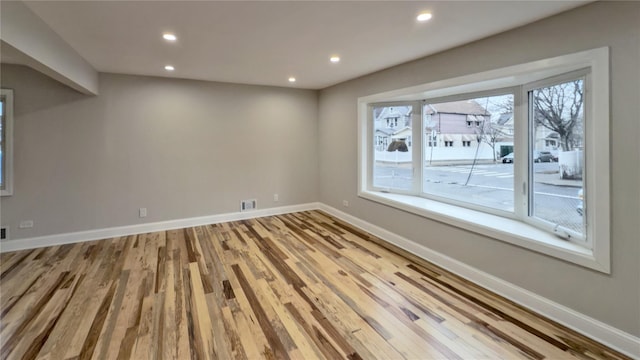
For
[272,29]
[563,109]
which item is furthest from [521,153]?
[272,29]

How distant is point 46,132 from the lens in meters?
3.88

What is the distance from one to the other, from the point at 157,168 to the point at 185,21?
2840 mm

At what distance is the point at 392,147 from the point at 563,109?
7.51ft

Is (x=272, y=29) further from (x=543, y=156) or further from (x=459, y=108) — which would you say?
(x=543, y=156)

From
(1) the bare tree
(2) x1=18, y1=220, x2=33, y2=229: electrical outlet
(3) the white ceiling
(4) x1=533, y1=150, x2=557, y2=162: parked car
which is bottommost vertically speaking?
(2) x1=18, y1=220, x2=33, y2=229: electrical outlet

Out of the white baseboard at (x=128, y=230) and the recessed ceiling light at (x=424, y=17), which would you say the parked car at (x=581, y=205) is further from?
the white baseboard at (x=128, y=230)

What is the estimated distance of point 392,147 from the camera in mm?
4562

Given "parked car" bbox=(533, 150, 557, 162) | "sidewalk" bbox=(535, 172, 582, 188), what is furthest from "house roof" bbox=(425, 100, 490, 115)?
"sidewalk" bbox=(535, 172, 582, 188)

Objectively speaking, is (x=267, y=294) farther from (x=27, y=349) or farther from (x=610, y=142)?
(x=610, y=142)

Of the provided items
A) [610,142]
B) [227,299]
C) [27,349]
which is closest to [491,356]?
[610,142]

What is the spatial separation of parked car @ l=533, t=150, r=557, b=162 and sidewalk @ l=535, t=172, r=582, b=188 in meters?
0.13

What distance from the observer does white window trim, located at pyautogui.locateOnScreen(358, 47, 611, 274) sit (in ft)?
6.57

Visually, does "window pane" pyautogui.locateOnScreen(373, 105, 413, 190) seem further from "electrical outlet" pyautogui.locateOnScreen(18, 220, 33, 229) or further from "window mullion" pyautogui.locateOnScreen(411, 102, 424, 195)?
"electrical outlet" pyautogui.locateOnScreen(18, 220, 33, 229)

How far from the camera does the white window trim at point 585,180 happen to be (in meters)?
2.00
